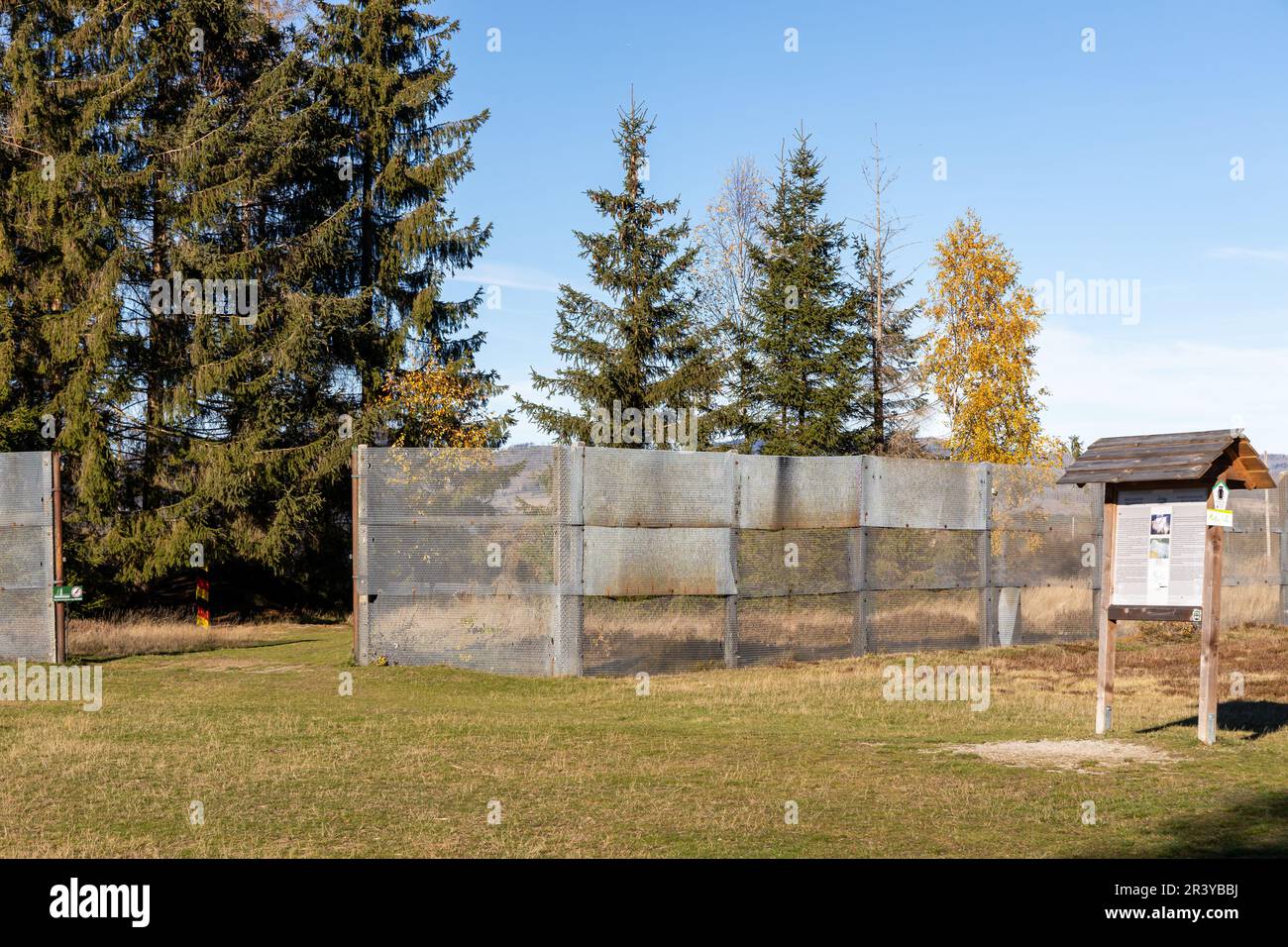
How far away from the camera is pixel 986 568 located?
65.6 ft

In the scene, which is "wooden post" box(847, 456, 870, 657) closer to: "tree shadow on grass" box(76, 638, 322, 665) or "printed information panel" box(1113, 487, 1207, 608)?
"printed information panel" box(1113, 487, 1207, 608)

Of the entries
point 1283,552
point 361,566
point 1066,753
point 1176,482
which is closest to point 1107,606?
point 1176,482

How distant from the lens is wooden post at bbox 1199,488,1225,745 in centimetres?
1120

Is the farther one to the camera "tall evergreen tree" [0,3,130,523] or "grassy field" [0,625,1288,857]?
"tall evergreen tree" [0,3,130,523]

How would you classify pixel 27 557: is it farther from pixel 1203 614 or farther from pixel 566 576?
pixel 1203 614

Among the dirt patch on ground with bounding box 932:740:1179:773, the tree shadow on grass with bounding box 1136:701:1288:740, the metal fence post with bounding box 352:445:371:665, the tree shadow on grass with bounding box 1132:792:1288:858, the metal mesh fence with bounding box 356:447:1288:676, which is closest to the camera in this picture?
the tree shadow on grass with bounding box 1132:792:1288:858

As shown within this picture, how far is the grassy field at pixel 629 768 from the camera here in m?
7.62

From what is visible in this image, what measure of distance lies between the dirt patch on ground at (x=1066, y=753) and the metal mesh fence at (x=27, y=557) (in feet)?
42.2

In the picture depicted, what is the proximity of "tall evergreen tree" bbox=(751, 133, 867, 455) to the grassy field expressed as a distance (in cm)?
1533

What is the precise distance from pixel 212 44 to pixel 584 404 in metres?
12.6

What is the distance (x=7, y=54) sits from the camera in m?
25.5

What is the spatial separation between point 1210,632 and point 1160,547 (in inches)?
36.3

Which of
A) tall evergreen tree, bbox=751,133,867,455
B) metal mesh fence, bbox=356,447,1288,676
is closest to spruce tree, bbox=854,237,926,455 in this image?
tall evergreen tree, bbox=751,133,867,455
